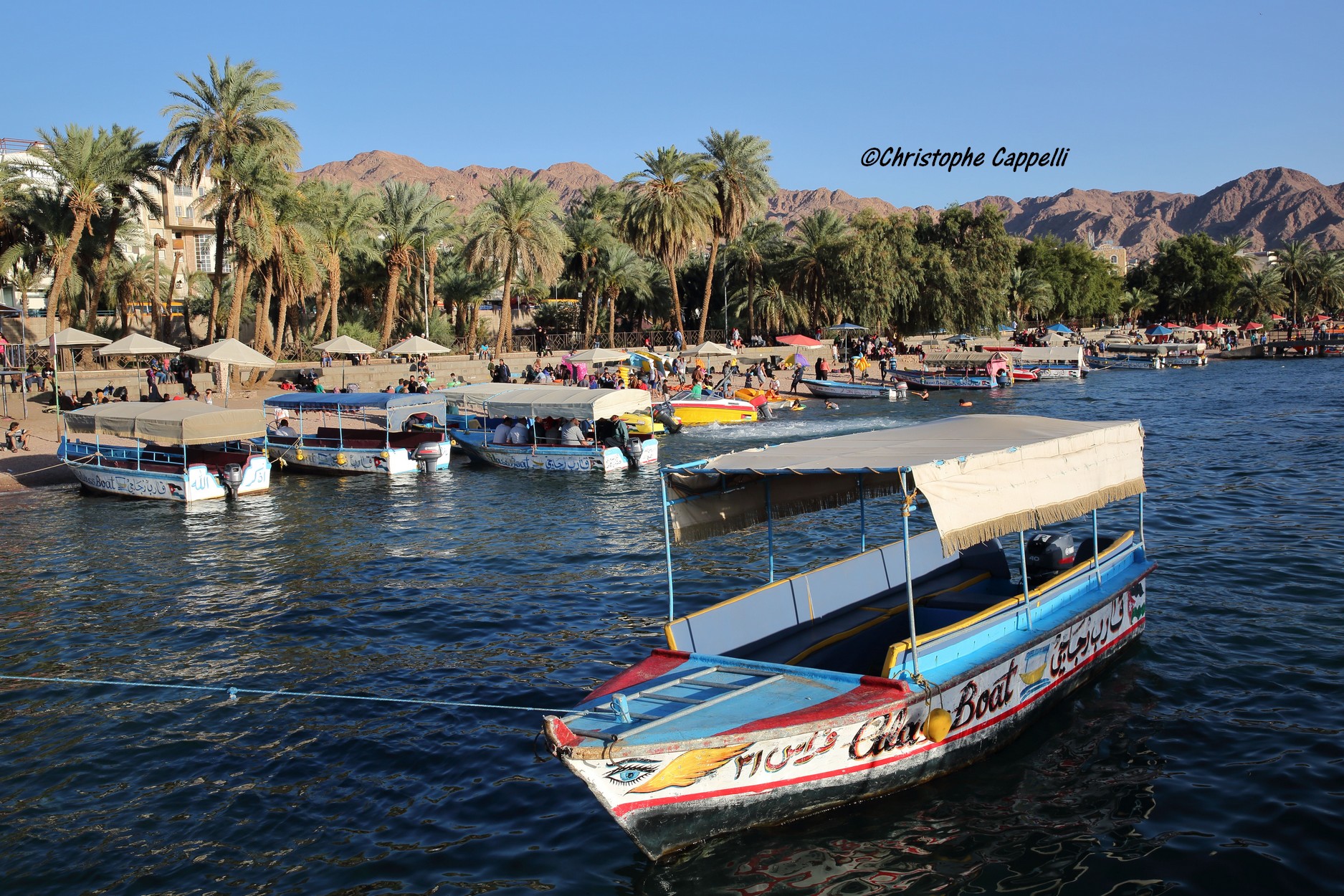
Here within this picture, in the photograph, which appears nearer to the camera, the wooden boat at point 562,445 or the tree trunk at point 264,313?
the wooden boat at point 562,445

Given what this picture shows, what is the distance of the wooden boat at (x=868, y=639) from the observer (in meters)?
7.68

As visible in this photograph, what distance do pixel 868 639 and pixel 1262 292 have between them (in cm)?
11901

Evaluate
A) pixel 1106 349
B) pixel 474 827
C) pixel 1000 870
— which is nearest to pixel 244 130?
pixel 474 827

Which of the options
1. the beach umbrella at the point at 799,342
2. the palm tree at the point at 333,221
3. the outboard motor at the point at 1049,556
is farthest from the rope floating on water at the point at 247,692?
the beach umbrella at the point at 799,342

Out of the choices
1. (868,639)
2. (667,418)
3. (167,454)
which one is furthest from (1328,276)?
(868,639)

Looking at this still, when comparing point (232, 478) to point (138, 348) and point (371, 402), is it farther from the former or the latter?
point (138, 348)

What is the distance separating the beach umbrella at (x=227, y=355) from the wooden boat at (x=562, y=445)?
944 cm

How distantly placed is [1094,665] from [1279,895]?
4076 mm

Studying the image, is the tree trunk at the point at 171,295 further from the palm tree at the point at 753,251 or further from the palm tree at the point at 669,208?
the palm tree at the point at 753,251

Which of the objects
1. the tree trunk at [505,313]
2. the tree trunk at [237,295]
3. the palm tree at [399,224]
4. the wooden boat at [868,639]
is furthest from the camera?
the tree trunk at [505,313]

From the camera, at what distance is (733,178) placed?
62.8 meters

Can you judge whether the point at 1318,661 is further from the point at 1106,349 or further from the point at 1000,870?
the point at 1106,349

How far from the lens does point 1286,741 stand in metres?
10.2

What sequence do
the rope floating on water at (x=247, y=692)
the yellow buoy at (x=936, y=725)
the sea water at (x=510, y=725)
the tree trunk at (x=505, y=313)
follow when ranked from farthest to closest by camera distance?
the tree trunk at (x=505, y=313) < the rope floating on water at (x=247, y=692) < the yellow buoy at (x=936, y=725) < the sea water at (x=510, y=725)
